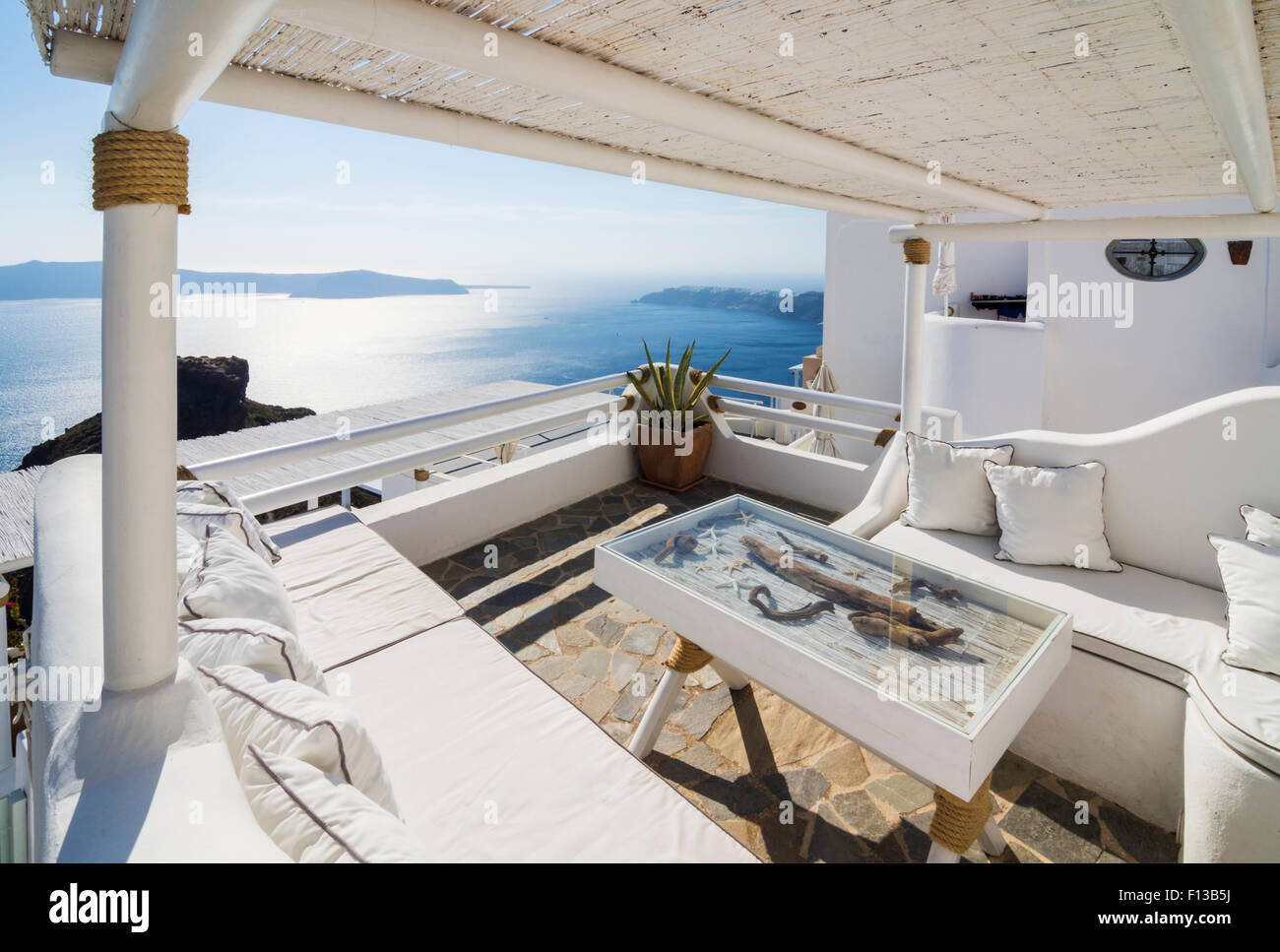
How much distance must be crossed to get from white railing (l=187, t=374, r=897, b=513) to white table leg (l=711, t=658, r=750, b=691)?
1825 millimetres

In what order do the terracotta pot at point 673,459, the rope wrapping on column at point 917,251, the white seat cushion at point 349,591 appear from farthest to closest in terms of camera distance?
the terracotta pot at point 673,459
the rope wrapping on column at point 917,251
the white seat cushion at point 349,591

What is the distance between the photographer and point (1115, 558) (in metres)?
2.75

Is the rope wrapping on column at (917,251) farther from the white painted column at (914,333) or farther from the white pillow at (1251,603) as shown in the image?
the white pillow at (1251,603)

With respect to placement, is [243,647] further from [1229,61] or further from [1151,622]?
[1151,622]

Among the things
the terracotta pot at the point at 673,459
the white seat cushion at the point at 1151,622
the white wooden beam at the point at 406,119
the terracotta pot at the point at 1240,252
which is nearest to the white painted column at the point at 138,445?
the white wooden beam at the point at 406,119

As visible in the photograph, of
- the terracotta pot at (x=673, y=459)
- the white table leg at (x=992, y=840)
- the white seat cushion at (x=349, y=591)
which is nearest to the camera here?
the white table leg at (x=992, y=840)

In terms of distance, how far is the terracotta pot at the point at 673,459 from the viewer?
4660mm

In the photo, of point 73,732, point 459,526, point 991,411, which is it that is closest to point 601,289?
point 991,411

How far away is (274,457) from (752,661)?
7.26 feet

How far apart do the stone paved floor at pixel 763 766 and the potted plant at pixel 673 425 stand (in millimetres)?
1457

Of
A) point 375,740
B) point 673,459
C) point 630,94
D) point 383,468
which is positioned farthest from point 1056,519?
point 383,468

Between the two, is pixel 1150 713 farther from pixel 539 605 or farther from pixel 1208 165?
pixel 539 605

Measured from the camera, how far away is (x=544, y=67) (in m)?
1.34
